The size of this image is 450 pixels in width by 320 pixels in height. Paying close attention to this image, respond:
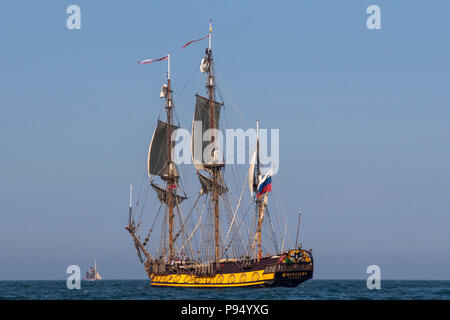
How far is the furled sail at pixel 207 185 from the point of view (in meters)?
93.8

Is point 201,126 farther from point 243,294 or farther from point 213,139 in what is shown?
point 243,294

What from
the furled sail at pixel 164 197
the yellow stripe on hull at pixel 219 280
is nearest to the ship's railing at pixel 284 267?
the yellow stripe on hull at pixel 219 280

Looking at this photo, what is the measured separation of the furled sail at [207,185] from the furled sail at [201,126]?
4.64 feet

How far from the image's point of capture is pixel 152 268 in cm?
10169

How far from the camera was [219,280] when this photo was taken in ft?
285

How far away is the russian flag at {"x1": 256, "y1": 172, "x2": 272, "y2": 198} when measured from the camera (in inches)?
3425

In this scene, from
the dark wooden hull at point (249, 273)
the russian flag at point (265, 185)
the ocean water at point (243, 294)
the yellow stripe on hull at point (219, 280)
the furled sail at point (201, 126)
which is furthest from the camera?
the furled sail at point (201, 126)

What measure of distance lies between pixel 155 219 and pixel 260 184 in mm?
23728

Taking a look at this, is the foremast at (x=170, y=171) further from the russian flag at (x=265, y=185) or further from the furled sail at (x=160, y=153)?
the russian flag at (x=265, y=185)

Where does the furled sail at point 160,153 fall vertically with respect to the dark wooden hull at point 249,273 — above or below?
above

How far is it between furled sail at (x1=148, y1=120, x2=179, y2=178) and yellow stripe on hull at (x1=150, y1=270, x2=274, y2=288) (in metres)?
16.7

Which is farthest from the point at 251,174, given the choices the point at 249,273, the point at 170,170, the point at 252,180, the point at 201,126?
the point at 170,170
